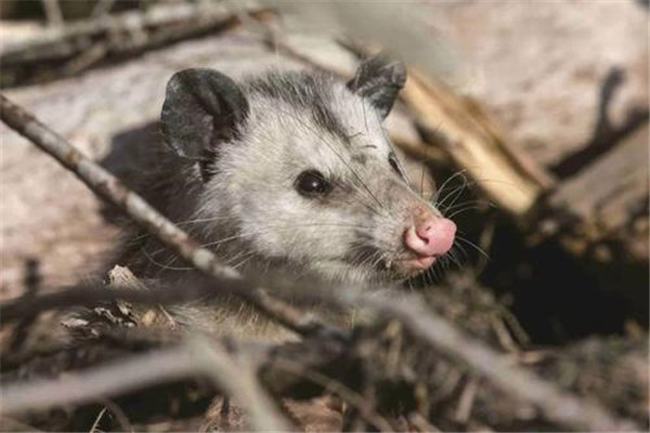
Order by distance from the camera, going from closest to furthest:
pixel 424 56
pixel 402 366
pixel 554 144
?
1. pixel 424 56
2. pixel 402 366
3. pixel 554 144

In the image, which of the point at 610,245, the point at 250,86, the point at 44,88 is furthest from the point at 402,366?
the point at 44,88

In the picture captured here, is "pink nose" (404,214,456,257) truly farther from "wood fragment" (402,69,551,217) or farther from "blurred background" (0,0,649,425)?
"wood fragment" (402,69,551,217)

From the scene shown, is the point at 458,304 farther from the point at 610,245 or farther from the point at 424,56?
the point at 424,56

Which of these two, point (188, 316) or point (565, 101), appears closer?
point (188, 316)

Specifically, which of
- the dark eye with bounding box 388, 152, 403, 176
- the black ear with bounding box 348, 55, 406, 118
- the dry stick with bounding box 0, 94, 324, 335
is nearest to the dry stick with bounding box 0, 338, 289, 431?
the dry stick with bounding box 0, 94, 324, 335

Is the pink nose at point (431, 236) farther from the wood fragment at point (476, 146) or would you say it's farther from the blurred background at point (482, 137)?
the wood fragment at point (476, 146)

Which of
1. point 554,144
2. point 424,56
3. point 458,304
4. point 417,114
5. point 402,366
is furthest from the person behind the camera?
point 554,144

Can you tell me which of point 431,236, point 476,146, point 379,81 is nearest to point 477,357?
point 431,236
